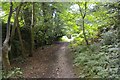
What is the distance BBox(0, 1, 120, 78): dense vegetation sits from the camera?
20.5ft

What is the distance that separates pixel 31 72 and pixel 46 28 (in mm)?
7227

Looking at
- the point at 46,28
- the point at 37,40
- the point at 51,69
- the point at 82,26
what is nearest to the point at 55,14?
the point at 46,28

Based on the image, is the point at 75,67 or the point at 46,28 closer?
the point at 75,67

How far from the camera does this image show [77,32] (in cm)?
1297

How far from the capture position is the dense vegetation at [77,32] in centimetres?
625

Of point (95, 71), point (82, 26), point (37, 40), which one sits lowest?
point (37, 40)

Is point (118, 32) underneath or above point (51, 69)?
above

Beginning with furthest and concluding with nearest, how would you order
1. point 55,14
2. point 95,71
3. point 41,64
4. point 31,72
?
1. point 55,14
2. point 41,64
3. point 31,72
4. point 95,71

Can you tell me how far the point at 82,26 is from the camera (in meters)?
11.3

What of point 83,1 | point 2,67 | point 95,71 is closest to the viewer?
point 95,71

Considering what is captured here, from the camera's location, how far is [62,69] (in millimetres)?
8312

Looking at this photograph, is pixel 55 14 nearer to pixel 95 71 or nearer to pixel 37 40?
pixel 37 40

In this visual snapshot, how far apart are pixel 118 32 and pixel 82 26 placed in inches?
221

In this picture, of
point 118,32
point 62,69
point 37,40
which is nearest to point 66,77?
point 62,69
